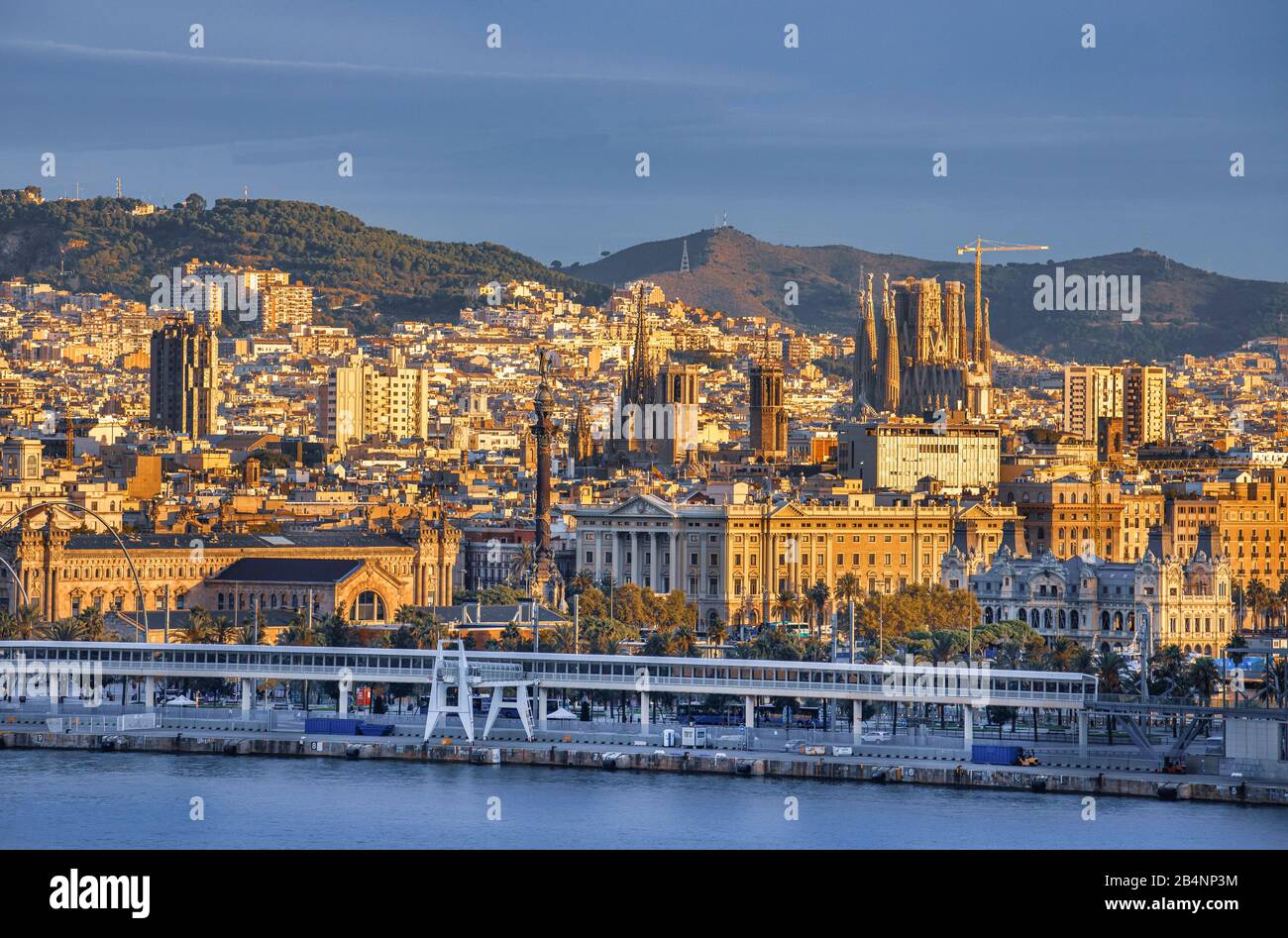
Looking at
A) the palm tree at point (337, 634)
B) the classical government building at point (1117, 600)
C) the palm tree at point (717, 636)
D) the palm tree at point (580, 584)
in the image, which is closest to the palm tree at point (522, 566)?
the palm tree at point (580, 584)

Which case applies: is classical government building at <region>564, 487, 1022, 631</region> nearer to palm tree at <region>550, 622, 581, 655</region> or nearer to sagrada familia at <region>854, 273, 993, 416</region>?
palm tree at <region>550, 622, 581, 655</region>

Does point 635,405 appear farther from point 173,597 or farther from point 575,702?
point 575,702

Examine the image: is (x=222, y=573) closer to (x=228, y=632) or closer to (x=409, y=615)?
(x=409, y=615)

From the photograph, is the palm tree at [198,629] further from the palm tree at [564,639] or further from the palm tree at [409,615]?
the palm tree at [564,639]

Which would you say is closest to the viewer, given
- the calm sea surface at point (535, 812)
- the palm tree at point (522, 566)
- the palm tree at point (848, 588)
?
the calm sea surface at point (535, 812)

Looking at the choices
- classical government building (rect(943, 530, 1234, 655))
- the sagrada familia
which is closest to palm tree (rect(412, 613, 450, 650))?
classical government building (rect(943, 530, 1234, 655))
